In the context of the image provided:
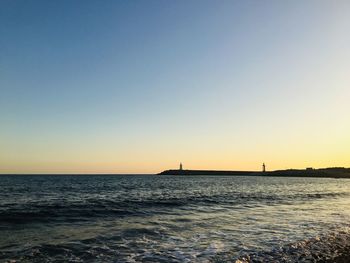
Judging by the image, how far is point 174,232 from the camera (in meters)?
18.0

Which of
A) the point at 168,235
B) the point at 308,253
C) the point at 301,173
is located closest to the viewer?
the point at 308,253

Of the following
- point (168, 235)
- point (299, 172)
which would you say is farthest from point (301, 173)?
point (168, 235)

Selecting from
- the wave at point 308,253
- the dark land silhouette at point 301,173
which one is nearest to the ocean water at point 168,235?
the wave at point 308,253

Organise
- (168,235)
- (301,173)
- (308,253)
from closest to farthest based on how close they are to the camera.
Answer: (308,253) < (168,235) < (301,173)

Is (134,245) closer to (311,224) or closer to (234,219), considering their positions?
(234,219)

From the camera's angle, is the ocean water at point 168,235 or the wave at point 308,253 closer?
the wave at point 308,253

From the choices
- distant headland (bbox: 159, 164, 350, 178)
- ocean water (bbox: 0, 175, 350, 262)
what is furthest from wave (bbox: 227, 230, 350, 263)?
distant headland (bbox: 159, 164, 350, 178)

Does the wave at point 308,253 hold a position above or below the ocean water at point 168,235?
below


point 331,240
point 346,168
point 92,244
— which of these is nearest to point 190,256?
point 92,244

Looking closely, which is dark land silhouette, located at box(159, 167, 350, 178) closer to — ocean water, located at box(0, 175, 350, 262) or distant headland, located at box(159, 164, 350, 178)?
distant headland, located at box(159, 164, 350, 178)

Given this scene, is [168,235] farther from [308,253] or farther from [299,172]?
[299,172]

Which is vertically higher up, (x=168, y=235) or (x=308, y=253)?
(x=168, y=235)

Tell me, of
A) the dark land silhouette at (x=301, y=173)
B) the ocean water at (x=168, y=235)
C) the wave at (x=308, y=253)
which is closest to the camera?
the wave at (x=308, y=253)

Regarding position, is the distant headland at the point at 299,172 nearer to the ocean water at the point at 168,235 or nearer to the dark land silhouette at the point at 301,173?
the dark land silhouette at the point at 301,173
